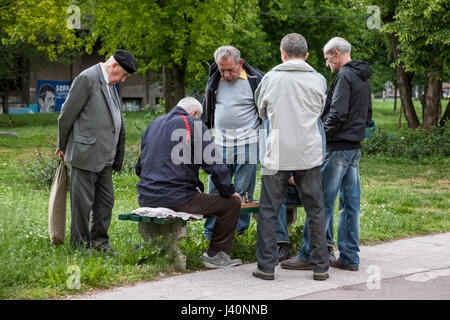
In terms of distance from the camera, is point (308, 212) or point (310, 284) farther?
point (308, 212)

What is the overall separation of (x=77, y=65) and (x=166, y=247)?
136 feet

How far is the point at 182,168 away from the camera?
19.5 feet

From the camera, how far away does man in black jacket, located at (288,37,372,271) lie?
606 centimetres

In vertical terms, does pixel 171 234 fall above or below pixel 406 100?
below

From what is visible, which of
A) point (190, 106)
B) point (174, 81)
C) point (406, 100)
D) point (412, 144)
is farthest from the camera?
point (406, 100)

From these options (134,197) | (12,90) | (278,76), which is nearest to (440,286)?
(278,76)

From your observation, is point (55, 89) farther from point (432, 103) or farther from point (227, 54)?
point (227, 54)

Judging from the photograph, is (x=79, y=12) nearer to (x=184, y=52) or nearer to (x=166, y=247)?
(x=184, y=52)

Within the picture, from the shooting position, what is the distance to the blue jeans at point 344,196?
6.14 m

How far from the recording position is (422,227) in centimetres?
845

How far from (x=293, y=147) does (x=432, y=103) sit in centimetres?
1832

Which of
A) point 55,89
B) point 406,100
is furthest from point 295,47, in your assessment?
point 55,89

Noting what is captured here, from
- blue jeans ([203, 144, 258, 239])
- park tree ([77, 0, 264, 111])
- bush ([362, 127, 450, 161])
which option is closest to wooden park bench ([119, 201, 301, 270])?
blue jeans ([203, 144, 258, 239])

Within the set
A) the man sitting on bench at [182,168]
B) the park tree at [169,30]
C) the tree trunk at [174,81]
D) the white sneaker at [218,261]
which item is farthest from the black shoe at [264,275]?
the tree trunk at [174,81]
